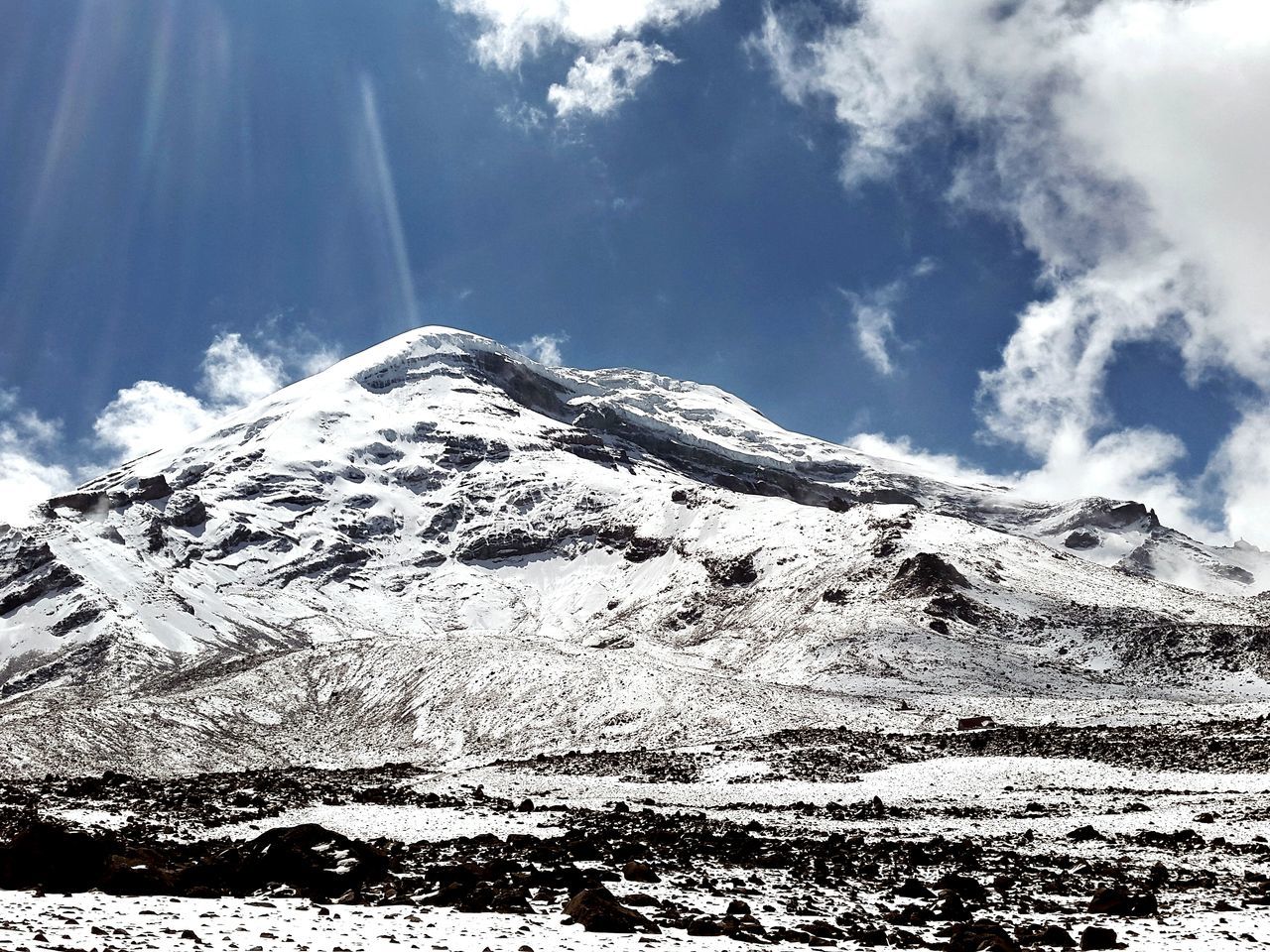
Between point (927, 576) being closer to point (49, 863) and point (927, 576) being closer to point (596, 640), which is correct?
point (596, 640)

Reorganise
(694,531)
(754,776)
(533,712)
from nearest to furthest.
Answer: (754,776), (533,712), (694,531)

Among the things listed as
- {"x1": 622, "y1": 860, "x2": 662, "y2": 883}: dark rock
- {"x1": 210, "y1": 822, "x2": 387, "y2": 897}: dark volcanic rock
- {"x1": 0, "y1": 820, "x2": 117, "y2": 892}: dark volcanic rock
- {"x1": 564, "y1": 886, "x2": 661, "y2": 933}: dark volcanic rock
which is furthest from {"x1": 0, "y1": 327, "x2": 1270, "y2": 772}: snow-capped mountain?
{"x1": 564, "y1": 886, "x2": 661, "y2": 933}: dark volcanic rock

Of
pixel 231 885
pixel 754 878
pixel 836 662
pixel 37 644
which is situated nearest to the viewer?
pixel 231 885

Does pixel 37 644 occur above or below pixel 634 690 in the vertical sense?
above

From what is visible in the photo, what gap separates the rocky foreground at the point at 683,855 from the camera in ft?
51.6

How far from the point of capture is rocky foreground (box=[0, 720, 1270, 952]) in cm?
1572

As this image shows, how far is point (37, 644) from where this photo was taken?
152m

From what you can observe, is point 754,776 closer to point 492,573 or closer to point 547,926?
point 547,926

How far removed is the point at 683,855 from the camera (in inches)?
1030

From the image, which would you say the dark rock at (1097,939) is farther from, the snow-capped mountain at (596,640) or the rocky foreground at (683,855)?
the snow-capped mountain at (596,640)

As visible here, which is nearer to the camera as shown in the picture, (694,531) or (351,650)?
(351,650)

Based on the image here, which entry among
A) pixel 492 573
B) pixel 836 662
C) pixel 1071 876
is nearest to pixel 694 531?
pixel 492 573

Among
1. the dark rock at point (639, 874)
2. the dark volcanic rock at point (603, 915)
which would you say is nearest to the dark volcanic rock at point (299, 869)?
the dark volcanic rock at point (603, 915)

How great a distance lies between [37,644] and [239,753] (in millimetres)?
108577
